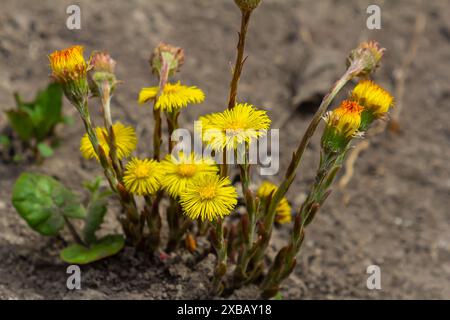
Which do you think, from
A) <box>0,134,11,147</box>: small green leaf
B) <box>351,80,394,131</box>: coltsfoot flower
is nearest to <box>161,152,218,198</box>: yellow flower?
<box>351,80,394,131</box>: coltsfoot flower

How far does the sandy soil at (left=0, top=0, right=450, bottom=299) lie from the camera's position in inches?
96.9

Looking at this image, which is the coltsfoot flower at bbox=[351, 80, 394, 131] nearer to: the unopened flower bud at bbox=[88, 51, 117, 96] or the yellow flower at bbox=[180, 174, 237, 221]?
the yellow flower at bbox=[180, 174, 237, 221]

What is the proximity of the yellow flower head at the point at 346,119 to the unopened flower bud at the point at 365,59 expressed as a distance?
251 mm

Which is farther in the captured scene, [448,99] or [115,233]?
[448,99]

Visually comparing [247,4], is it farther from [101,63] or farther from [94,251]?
[94,251]

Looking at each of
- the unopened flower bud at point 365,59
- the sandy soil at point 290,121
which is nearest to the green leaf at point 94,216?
the sandy soil at point 290,121

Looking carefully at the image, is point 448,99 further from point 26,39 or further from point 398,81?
point 26,39

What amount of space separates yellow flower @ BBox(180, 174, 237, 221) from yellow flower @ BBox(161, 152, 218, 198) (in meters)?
0.04

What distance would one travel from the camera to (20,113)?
287 centimetres

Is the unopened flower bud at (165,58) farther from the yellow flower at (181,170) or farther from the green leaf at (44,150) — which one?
the green leaf at (44,150)

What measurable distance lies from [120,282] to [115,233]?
0.90 feet

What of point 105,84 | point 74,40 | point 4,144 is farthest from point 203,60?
point 105,84

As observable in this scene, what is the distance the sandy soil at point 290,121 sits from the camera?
8.07ft

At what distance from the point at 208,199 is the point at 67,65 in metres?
0.63
